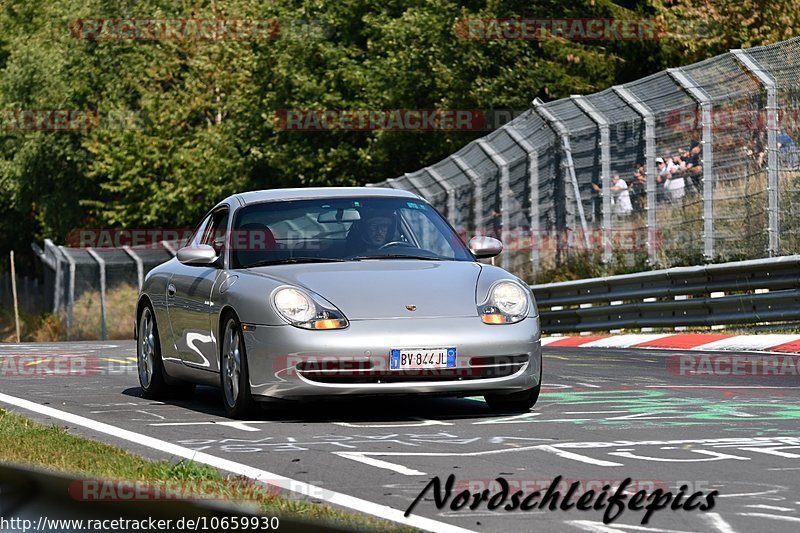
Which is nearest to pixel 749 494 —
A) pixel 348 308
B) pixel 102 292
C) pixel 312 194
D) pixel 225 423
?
pixel 348 308

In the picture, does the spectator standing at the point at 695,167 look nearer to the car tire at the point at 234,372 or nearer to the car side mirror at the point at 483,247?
the car side mirror at the point at 483,247

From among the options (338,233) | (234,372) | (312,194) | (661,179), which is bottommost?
(234,372)

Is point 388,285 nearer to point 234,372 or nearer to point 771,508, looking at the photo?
point 234,372

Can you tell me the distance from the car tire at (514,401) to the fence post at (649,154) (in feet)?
35.5

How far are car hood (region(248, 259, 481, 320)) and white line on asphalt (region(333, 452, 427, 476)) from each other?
171 centimetres

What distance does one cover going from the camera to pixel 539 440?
8.30m

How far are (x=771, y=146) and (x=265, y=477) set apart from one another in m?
12.2

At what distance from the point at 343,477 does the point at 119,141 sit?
43933mm

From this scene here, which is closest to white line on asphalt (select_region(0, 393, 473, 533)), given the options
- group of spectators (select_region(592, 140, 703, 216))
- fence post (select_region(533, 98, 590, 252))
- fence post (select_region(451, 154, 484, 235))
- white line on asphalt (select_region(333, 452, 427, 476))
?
white line on asphalt (select_region(333, 452, 427, 476))

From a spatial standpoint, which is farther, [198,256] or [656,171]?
[656,171]

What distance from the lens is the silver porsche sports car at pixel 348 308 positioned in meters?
9.37

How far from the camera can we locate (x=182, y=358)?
11.1m

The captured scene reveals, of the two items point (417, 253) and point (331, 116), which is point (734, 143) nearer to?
point (417, 253)

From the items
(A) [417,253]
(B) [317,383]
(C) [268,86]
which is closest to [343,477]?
(B) [317,383]
